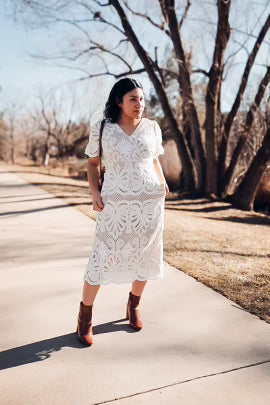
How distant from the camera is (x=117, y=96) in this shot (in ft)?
8.79

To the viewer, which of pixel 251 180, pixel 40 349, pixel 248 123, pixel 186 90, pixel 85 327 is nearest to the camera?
pixel 40 349

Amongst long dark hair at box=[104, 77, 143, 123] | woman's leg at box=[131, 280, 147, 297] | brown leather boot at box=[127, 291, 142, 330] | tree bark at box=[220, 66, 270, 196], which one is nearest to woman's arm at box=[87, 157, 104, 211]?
long dark hair at box=[104, 77, 143, 123]

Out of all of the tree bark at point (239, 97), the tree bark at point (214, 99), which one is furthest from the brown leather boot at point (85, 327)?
the tree bark at point (239, 97)

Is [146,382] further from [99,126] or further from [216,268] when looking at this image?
[216,268]

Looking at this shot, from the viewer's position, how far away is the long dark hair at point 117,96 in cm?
264

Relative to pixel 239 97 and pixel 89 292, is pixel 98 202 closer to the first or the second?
pixel 89 292

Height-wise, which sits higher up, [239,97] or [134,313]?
[239,97]

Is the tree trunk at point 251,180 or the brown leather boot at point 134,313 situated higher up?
the tree trunk at point 251,180

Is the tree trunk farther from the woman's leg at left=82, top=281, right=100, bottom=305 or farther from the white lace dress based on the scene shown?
the woman's leg at left=82, top=281, right=100, bottom=305

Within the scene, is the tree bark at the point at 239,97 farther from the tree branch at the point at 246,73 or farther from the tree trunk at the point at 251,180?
the tree trunk at the point at 251,180

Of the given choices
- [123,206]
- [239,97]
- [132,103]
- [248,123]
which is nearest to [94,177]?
[123,206]

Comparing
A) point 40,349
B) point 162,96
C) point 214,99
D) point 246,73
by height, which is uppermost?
point 246,73

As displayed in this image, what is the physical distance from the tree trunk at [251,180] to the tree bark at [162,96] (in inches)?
86.6

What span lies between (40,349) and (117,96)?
1746 millimetres
